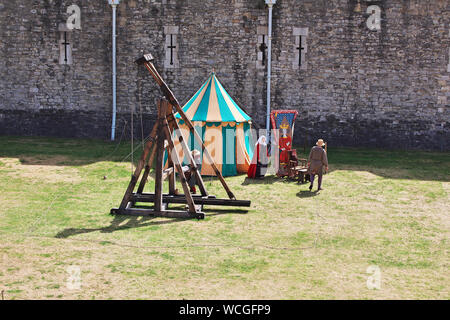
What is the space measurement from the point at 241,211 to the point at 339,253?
2.43 m

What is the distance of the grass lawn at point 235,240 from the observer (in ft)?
19.6

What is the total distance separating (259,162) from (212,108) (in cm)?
178

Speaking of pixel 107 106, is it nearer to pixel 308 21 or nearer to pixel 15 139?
pixel 15 139

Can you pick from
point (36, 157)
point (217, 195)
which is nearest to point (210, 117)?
point (217, 195)

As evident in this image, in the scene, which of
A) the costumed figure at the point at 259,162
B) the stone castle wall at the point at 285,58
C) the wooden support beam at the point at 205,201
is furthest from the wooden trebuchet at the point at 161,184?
the stone castle wall at the point at 285,58

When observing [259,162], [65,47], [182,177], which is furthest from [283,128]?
[65,47]

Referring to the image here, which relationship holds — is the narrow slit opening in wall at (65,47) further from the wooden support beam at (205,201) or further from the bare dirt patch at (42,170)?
Answer: the wooden support beam at (205,201)

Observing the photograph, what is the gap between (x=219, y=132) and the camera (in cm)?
1224

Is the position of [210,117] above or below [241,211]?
above

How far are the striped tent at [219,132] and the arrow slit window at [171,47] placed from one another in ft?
12.5

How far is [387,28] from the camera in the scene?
15602 millimetres

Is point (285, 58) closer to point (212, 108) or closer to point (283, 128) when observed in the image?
point (283, 128)

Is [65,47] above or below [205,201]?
above

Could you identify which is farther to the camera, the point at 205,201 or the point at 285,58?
the point at 285,58
